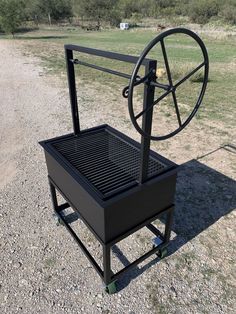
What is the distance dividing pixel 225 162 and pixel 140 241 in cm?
181

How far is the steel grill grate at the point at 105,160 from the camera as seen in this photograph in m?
1.78

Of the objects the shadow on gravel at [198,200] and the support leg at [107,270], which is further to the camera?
the shadow on gravel at [198,200]

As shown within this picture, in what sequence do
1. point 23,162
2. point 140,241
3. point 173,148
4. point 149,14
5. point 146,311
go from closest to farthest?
point 146,311 → point 140,241 → point 23,162 → point 173,148 → point 149,14

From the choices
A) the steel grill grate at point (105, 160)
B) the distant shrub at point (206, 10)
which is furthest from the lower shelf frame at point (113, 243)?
the distant shrub at point (206, 10)

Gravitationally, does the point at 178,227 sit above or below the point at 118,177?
below

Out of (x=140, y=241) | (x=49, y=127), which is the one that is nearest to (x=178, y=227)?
(x=140, y=241)

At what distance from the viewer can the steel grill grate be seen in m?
1.78

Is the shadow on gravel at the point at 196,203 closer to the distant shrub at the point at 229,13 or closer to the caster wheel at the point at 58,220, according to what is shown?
the caster wheel at the point at 58,220

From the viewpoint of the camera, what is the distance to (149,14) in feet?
142

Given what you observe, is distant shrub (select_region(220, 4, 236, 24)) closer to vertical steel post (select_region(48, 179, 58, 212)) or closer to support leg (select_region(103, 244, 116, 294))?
vertical steel post (select_region(48, 179, 58, 212))

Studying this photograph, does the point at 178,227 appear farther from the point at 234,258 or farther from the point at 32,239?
the point at 32,239

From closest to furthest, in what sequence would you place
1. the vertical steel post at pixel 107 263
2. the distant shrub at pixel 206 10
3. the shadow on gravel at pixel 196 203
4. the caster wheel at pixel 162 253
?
the vertical steel post at pixel 107 263
the caster wheel at pixel 162 253
the shadow on gravel at pixel 196 203
the distant shrub at pixel 206 10

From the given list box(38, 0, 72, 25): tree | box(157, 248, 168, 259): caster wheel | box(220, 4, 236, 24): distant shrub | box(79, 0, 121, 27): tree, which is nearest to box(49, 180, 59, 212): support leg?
box(157, 248, 168, 259): caster wheel

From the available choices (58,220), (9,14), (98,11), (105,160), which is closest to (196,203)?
(105,160)
